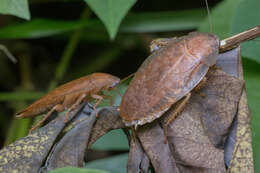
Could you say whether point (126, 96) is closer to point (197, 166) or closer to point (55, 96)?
point (197, 166)

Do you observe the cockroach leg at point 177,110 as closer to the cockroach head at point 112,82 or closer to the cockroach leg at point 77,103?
the cockroach leg at point 77,103

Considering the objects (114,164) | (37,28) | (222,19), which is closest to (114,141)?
(114,164)

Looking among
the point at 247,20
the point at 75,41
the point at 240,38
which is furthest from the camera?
the point at 75,41

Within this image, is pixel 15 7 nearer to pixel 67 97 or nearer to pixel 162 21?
pixel 67 97

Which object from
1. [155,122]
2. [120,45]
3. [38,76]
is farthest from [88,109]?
[38,76]

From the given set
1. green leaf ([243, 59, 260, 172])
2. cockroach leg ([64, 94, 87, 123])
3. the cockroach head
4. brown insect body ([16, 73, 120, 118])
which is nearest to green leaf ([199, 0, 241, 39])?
green leaf ([243, 59, 260, 172])

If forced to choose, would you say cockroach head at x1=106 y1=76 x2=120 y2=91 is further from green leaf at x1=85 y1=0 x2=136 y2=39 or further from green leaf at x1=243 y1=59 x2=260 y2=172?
green leaf at x1=243 y1=59 x2=260 y2=172
